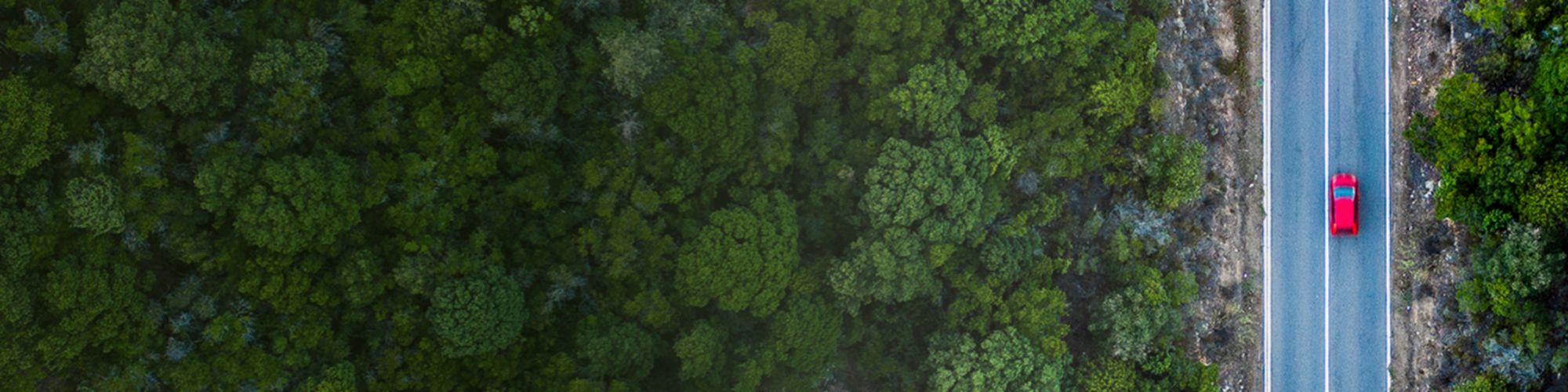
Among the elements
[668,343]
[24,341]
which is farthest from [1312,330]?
[24,341]

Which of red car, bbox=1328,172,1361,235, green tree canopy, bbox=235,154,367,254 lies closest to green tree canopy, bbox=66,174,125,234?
green tree canopy, bbox=235,154,367,254

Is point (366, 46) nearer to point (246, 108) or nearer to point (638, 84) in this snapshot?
point (246, 108)

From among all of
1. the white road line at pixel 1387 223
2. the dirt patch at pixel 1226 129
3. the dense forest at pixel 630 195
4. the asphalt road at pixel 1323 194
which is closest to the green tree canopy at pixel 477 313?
the dense forest at pixel 630 195

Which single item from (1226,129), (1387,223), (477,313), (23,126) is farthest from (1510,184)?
(23,126)

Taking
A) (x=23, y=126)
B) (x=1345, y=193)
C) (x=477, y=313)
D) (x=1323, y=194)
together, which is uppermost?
(x=23, y=126)

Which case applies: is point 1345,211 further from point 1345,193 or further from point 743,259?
point 743,259

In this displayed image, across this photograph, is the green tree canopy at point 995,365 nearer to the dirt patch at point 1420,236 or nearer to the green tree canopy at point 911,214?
the green tree canopy at point 911,214

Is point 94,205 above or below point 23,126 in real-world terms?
below
